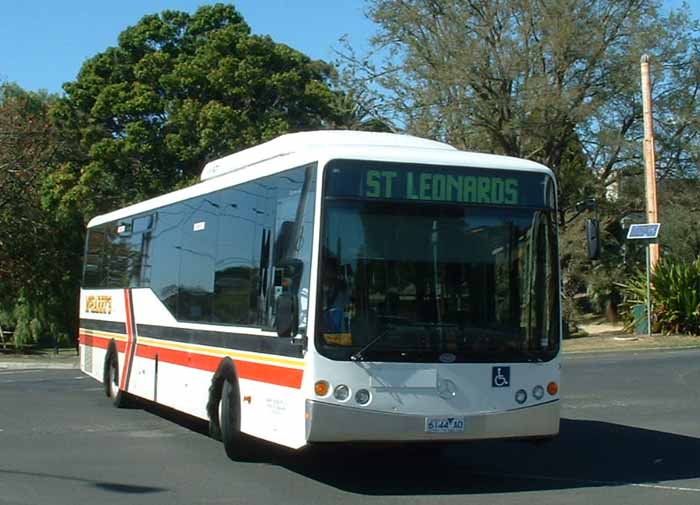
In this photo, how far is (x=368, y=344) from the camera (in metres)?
9.91

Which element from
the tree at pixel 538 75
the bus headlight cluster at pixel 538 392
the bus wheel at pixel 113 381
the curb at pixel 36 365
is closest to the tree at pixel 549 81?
the tree at pixel 538 75

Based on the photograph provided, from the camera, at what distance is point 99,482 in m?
10.8

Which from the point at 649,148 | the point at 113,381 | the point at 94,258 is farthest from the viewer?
the point at 649,148

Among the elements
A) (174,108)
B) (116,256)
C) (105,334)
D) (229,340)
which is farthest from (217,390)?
(174,108)

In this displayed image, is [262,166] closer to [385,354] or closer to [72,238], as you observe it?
[385,354]

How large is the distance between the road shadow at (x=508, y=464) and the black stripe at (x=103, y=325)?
234 inches

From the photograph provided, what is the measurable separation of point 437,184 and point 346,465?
137 inches

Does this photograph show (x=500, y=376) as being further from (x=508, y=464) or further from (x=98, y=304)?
(x=98, y=304)

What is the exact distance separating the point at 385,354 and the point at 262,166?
9.94ft

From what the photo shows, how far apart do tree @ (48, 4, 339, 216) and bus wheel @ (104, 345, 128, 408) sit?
21.0 metres

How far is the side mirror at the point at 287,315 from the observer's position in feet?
33.0

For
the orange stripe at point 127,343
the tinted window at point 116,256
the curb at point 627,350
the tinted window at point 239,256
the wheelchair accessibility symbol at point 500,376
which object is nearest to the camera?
the wheelchair accessibility symbol at point 500,376

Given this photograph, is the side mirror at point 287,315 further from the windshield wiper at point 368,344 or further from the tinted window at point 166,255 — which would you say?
the tinted window at point 166,255

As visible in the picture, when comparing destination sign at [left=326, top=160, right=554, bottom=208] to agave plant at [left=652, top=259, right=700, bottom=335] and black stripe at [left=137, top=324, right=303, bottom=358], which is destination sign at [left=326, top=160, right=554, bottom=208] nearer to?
black stripe at [left=137, top=324, right=303, bottom=358]
